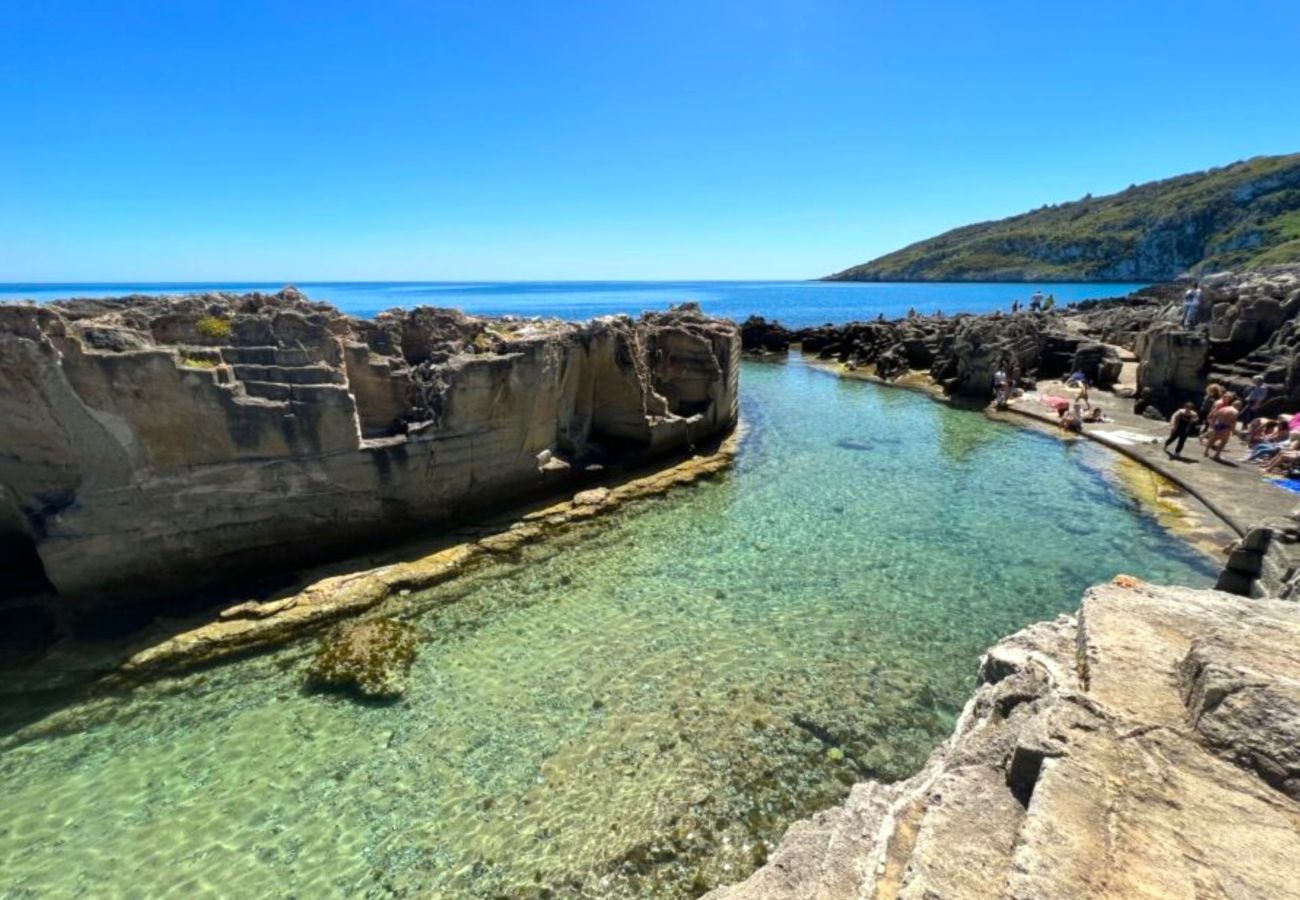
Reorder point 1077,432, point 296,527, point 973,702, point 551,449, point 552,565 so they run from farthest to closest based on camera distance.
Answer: point 1077,432 < point 551,449 < point 552,565 < point 296,527 < point 973,702

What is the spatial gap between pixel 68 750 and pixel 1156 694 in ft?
40.7

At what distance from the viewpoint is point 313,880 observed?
6863 mm

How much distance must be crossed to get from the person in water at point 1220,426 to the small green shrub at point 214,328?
26247 mm

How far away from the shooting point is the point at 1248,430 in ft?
65.8

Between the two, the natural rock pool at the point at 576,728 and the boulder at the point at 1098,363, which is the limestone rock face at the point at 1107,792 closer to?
the natural rock pool at the point at 576,728

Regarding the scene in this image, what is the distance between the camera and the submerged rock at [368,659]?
32.0 ft

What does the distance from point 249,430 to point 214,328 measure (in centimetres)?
368

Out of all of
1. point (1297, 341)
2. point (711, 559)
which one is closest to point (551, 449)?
point (711, 559)

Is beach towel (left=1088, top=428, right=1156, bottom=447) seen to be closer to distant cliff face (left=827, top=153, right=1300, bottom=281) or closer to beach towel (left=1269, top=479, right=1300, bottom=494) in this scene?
beach towel (left=1269, top=479, right=1300, bottom=494)

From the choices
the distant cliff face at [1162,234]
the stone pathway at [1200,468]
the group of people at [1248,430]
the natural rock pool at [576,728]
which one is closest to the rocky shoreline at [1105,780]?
the natural rock pool at [576,728]

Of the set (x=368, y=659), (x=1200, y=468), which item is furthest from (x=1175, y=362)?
(x=368, y=659)

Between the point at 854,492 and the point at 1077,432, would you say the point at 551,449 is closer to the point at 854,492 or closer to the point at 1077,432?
the point at 854,492

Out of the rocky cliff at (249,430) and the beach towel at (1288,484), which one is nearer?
the rocky cliff at (249,430)

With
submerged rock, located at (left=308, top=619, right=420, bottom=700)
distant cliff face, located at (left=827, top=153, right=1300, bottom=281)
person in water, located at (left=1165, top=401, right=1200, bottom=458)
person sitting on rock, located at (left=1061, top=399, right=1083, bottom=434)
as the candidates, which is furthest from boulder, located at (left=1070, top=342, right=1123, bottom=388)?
distant cliff face, located at (left=827, top=153, right=1300, bottom=281)
